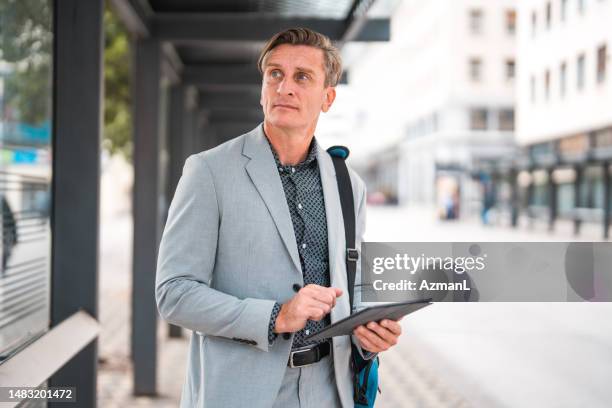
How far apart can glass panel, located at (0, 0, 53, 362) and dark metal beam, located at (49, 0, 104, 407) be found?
3.8 inches

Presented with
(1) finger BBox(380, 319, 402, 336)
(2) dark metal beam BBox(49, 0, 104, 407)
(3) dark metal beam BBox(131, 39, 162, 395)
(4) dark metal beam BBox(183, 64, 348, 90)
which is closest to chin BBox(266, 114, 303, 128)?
(1) finger BBox(380, 319, 402, 336)

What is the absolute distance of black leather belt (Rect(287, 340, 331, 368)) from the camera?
2.14 meters

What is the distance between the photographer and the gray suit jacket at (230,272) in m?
2.00

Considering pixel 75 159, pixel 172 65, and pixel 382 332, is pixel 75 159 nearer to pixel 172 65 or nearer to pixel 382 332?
pixel 382 332

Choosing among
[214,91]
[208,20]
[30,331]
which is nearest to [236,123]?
[214,91]

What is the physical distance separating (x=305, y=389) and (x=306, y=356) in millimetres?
96

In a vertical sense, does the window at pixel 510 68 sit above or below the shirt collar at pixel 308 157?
above

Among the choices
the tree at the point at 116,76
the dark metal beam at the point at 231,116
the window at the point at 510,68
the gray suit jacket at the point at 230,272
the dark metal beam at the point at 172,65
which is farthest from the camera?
the dark metal beam at the point at 231,116

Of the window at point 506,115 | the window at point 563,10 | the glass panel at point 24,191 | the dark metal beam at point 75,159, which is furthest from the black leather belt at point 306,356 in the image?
the window at point 506,115

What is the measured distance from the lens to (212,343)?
83.0 inches

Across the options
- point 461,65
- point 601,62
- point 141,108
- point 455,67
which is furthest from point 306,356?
point 455,67

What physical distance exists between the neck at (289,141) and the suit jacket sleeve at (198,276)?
0.88ft

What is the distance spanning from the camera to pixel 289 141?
2.27 m

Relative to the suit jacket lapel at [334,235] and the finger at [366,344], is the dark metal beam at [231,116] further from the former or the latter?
the finger at [366,344]
